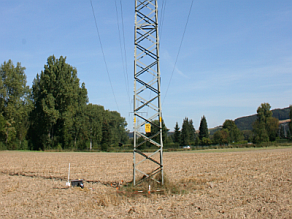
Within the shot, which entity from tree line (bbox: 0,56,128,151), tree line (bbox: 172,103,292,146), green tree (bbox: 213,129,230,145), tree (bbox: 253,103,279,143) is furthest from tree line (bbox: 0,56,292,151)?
tree (bbox: 253,103,279,143)

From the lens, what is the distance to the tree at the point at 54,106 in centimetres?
6608

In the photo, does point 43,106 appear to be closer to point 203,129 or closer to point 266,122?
point 203,129

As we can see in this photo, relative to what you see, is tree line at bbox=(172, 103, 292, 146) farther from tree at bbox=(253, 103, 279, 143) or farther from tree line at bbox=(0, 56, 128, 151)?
tree line at bbox=(0, 56, 128, 151)

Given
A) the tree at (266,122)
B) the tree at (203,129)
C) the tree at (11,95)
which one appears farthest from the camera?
the tree at (203,129)

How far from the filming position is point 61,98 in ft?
221

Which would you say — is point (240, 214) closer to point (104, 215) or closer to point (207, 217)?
point (207, 217)

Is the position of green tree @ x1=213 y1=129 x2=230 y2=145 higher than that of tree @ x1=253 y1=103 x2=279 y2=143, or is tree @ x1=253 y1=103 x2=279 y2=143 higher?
tree @ x1=253 y1=103 x2=279 y2=143

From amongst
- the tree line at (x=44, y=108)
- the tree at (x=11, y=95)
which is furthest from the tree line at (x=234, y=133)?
the tree at (x=11, y=95)

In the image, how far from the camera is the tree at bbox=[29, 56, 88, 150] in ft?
217

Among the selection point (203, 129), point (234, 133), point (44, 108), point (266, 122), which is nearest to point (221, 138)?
point (234, 133)

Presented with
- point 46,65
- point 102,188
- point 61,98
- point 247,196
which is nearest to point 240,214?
point 247,196

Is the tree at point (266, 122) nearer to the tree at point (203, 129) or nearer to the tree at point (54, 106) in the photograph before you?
the tree at point (203, 129)

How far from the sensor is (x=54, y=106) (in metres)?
66.9

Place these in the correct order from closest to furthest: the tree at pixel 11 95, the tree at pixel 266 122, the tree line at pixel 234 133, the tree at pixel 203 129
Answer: the tree at pixel 11 95, the tree line at pixel 234 133, the tree at pixel 266 122, the tree at pixel 203 129
